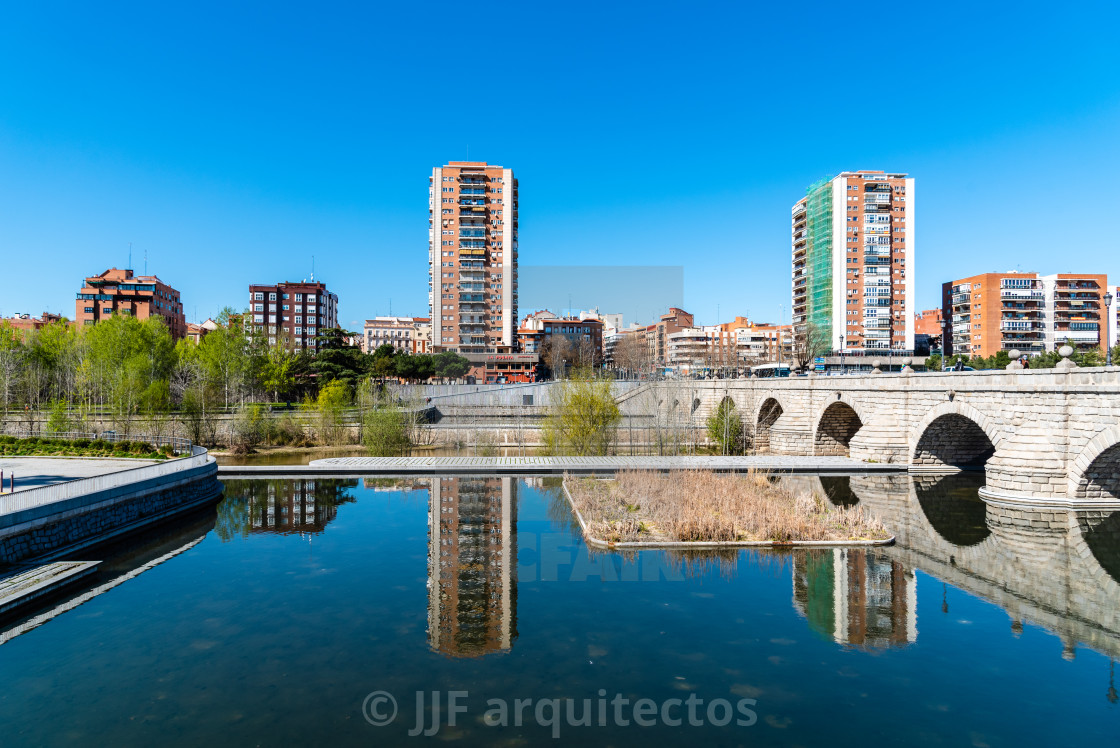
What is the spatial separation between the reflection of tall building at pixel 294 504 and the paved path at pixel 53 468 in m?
4.22

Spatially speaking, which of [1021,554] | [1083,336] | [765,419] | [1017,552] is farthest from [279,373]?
[1083,336]

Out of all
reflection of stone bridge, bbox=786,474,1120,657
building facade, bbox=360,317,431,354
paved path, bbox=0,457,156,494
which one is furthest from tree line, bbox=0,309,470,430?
building facade, bbox=360,317,431,354

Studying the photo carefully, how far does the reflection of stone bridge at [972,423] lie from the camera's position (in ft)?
68.4

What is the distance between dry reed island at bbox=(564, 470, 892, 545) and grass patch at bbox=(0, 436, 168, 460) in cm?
1811

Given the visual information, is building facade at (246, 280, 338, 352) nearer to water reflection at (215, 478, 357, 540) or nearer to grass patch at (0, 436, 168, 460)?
grass patch at (0, 436, 168, 460)

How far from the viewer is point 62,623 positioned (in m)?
12.5

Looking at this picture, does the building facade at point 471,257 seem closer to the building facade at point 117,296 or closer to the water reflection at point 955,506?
the building facade at point 117,296

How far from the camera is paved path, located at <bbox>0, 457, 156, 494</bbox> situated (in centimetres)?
2126

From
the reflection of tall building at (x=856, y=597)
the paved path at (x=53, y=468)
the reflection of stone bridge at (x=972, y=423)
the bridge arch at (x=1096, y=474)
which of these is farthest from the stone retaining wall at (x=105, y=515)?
the bridge arch at (x=1096, y=474)

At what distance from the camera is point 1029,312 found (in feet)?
282

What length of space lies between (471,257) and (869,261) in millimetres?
53045

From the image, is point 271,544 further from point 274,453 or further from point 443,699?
point 274,453

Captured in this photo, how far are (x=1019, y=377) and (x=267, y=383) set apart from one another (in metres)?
56.9

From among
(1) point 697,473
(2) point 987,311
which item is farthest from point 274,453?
(2) point 987,311
